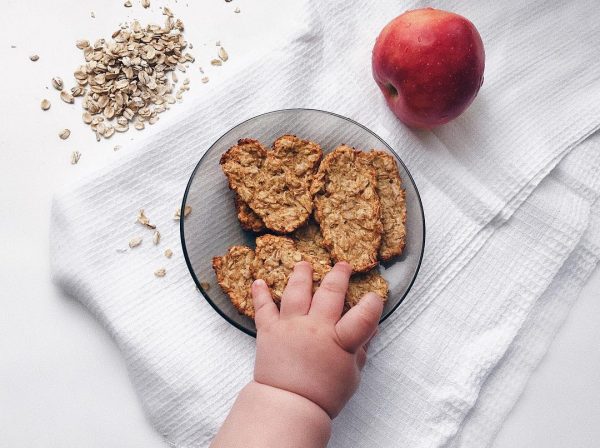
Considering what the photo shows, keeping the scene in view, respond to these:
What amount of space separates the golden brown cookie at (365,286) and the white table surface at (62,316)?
30cm

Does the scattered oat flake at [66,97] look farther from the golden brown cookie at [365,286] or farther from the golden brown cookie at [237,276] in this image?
the golden brown cookie at [365,286]

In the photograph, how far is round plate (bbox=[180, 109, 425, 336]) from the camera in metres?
0.84

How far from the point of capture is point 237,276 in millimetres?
831

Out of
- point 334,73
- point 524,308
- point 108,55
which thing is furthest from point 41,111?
point 524,308

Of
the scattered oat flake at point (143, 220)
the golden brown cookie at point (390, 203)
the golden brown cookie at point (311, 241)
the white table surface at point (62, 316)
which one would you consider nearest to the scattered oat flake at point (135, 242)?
the scattered oat flake at point (143, 220)

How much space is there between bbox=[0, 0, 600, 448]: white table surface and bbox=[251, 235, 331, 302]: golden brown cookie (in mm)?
260

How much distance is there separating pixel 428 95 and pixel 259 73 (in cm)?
25

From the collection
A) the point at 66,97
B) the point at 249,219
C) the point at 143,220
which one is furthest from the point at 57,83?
Result: the point at 249,219

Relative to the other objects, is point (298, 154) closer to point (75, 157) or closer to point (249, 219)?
point (249, 219)

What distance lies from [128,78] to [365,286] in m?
0.46

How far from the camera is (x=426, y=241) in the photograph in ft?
3.01

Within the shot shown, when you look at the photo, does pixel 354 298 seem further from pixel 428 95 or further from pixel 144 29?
pixel 144 29

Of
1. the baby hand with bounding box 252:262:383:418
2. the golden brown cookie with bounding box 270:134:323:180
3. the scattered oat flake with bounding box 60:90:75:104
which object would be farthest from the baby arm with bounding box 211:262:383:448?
the scattered oat flake with bounding box 60:90:75:104

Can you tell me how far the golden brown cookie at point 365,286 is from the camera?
824 millimetres
